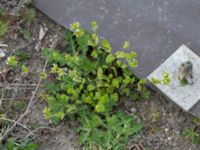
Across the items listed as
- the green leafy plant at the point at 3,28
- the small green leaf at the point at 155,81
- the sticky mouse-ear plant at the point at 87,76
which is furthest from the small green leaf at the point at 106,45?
the green leafy plant at the point at 3,28

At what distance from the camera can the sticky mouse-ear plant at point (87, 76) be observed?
9.07ft

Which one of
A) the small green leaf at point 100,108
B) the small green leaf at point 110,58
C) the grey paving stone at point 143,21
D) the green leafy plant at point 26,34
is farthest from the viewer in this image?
the green leafy plant at point 26,34

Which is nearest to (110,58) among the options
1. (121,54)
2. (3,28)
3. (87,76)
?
(121,54)

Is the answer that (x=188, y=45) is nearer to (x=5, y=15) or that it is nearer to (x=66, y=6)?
(x=66, y=6)

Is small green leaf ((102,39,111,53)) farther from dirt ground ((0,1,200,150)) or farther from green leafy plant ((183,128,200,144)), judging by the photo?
green leafy plant ((183,128,200,144))

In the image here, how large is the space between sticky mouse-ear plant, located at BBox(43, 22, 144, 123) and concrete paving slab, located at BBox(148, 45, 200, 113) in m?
0.18

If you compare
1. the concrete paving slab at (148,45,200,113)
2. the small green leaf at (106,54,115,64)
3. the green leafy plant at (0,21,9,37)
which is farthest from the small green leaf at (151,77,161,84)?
the green leafy plant at (0,21,9,37)

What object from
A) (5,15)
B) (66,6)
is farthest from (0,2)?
(66,6)

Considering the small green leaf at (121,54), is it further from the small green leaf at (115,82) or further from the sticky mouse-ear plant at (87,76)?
the small green leaf at (115,82)

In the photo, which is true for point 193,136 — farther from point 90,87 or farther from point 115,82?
point 90,87

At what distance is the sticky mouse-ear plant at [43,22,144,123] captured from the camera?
2.77 m

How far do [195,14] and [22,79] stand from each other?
1057 millimetres

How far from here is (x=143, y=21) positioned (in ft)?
9.96

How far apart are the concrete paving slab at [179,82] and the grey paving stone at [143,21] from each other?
0.20ft
